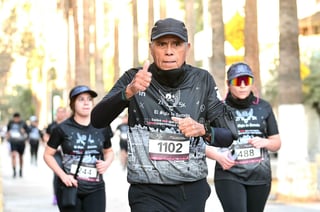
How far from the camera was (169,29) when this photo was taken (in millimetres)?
4648

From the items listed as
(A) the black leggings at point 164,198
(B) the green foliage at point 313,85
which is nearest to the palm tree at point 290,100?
(A) the black leggings at point 164,198

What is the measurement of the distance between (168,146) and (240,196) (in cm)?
237

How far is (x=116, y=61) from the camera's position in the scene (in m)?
36.8

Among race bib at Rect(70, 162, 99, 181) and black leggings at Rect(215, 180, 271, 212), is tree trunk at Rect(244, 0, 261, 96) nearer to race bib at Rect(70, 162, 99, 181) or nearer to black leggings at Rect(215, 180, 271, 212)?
race bib at Rect(70, 162, 99, 181)

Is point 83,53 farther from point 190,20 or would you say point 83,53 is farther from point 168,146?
point 168,146

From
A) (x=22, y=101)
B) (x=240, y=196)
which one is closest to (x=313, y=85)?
(x=240, y=196)

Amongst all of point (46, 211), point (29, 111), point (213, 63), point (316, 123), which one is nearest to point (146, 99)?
point (46, 211)

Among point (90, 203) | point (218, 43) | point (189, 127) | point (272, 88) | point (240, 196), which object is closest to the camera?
point (189, 127)

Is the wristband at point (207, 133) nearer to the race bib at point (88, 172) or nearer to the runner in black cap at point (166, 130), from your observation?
the runner in black cap at point (166, 130)

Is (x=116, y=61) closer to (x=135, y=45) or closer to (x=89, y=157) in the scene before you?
(x=135, y=45)

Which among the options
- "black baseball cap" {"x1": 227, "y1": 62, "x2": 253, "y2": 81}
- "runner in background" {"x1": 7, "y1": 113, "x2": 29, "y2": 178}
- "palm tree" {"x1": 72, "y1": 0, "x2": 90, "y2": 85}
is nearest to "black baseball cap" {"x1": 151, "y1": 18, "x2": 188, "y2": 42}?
"black baseball cap" {"x1": 227, "y1": 62, "x2": 253, "y2": 81}

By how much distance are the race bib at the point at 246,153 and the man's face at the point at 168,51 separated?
262 centimetres

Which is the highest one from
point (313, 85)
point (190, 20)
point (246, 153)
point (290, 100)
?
point (190, 20)

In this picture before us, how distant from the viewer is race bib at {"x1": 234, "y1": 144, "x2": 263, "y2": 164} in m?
7.22
